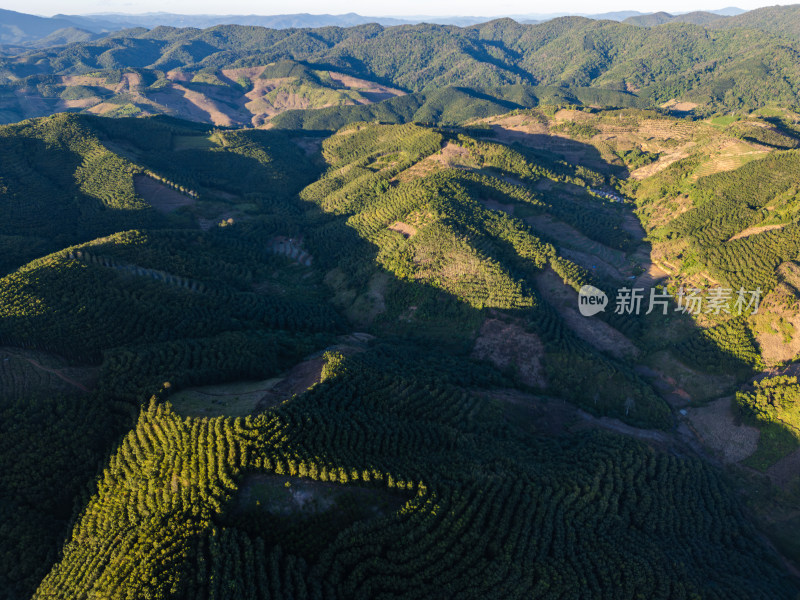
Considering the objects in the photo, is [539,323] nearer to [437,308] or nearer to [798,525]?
[437,308]

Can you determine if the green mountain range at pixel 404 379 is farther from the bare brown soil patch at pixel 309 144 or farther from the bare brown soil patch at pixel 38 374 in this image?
the bare brown soil patch at pixel 309 144

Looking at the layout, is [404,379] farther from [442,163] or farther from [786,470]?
[442,163]

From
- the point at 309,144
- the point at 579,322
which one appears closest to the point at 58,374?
the point at 579,322

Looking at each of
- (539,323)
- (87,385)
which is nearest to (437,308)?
(539,323)

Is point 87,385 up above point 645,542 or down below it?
above

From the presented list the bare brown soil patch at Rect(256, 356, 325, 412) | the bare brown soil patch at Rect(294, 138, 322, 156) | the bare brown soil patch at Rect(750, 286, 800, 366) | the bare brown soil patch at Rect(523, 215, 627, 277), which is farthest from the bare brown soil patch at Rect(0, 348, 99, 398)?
the bare brown soil patch at Rect(294, 138, 322, 156)

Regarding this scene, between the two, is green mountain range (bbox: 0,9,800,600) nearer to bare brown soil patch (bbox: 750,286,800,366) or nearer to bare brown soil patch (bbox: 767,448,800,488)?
bare brown soil patch (bbox: 767,448,800,488)
